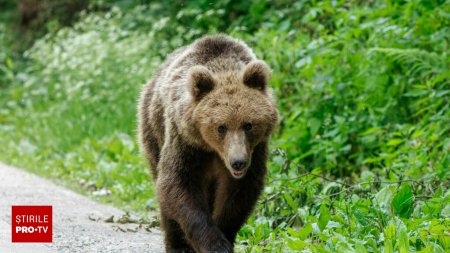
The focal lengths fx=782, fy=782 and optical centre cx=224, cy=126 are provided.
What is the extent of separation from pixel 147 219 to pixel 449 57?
367 centimetres

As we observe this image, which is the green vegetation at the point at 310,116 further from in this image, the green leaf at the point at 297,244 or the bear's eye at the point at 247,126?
the bear's eye at the point at 247,126

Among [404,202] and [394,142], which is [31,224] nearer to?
[404,202]

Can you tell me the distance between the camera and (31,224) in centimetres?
650

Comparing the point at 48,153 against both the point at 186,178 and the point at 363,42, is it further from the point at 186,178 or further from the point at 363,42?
the point at 186,178

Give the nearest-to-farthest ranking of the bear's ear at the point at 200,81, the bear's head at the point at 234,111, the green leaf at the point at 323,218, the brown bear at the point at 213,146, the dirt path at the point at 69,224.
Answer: the bear's head at the point at 234,111 → the brown bear at the point at 213,146 → the bear's ear at the point at 200,81 → the green leaf at the point at 323,218 → the dirt path at the point at 69,224

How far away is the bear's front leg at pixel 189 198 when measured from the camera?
5809mm

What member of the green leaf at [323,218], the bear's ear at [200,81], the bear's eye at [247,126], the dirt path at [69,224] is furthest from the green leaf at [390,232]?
the dirt path at [69,224]

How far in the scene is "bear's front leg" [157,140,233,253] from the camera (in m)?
5.81

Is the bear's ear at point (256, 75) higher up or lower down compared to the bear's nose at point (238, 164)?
higher up

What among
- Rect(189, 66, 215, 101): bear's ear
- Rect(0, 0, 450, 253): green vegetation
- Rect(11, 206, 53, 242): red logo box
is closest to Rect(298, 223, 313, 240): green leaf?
Rect(0, 0, 450, 253): green vegetation

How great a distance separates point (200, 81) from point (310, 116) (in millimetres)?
3778

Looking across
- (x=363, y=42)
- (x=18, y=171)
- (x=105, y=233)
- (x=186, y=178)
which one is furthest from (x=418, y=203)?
(x=18, y=171)

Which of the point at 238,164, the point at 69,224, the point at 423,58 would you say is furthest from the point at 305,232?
the point at 423,58

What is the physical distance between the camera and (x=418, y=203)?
21.5ft
